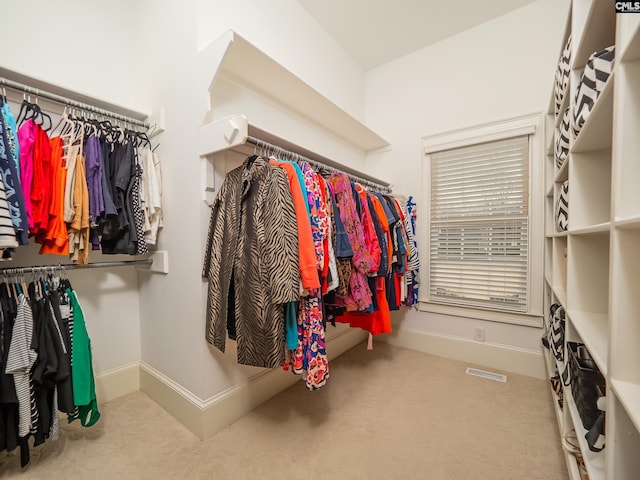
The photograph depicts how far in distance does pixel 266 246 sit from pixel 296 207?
0.73 ft

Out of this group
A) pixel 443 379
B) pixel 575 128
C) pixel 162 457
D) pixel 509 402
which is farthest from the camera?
pixel 443 379

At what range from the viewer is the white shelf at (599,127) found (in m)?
0.77

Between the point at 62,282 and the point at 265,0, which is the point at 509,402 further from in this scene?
the point at 265,0

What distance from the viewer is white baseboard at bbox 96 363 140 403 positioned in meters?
1.72


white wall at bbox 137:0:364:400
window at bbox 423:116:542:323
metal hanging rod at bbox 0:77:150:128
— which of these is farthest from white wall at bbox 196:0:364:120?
window at bbox 423:116:542:323

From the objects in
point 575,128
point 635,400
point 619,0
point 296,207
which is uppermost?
point 619,0

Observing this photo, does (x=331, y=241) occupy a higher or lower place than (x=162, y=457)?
higher

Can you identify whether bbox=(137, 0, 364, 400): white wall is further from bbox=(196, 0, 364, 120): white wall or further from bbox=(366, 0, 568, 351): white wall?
bbox=(366, 0, 568, 351): white wall

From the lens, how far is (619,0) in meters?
0.64

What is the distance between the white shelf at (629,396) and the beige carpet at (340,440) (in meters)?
0.89

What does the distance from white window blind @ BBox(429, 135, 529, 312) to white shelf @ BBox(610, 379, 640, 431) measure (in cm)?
170

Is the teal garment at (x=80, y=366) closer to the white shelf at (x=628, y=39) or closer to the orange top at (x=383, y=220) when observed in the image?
the orange top at (x=383, y=220)

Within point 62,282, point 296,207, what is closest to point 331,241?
point 296,207

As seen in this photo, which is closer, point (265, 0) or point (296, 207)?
point (296, 207)
